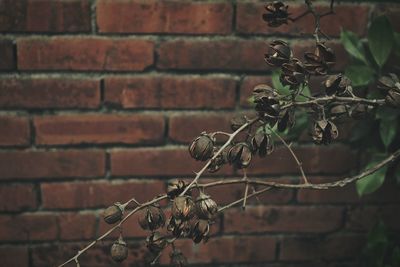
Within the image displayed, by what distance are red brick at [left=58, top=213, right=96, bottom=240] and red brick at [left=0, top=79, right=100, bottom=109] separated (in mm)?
288

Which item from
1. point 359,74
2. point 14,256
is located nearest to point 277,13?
point 359,74

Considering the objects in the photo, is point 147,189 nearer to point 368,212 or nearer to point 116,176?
point 116,176

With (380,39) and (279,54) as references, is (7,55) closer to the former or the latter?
(279,54)

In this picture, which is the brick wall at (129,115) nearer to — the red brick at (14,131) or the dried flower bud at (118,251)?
the red brick at (14,131)

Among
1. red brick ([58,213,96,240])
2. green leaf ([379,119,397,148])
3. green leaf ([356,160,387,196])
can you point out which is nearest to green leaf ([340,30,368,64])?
green leaf ([379,119,397,148])

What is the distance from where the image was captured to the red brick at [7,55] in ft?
3.74

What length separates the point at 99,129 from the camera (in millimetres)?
1220

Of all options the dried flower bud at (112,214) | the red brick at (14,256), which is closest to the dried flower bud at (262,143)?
the dried flower bud at (112,214)

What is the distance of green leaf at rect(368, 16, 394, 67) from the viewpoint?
1.08 meters

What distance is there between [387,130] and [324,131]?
0.46 metres

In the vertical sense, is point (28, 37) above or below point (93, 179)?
above

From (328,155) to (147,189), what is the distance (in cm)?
48

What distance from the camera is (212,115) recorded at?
1.25m

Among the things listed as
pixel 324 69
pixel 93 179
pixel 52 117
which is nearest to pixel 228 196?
pixel 93 179
